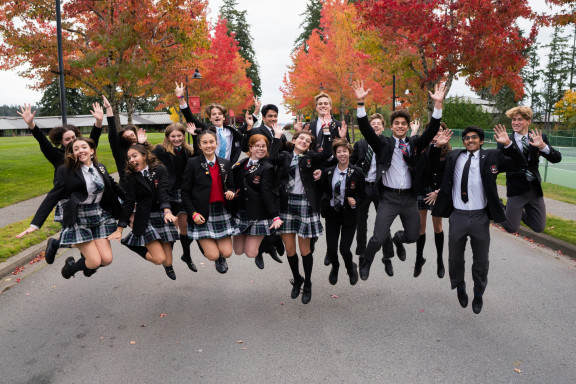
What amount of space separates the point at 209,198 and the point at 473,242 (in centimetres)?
305

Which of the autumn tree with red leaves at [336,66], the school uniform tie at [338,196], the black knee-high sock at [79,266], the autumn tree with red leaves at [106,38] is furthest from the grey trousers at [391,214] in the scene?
the autumn tree with red leaves at [336,66]

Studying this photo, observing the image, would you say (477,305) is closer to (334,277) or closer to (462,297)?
Answer: (462,297)

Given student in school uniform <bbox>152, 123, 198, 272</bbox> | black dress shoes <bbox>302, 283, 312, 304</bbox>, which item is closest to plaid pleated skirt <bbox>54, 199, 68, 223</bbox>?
student in school uniform <bbox>152, 123, 198, 272</bbox>

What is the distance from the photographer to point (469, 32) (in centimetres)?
1292

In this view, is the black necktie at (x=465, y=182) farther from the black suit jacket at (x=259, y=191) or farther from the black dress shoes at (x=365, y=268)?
the black suit jacket at (x=259, y=191)

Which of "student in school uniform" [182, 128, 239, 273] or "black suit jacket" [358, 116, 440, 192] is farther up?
"black suit jacket" [358, 116, 440, 192]

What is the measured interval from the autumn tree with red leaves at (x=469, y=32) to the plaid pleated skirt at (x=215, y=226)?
415 inches

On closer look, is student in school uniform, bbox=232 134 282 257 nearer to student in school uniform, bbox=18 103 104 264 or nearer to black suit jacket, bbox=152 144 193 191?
black suit jacket, bbox=152 144 193 191

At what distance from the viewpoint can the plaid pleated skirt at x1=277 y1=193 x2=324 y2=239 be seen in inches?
201

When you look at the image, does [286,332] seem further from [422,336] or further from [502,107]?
[502,107]

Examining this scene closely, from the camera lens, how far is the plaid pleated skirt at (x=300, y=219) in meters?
5.10

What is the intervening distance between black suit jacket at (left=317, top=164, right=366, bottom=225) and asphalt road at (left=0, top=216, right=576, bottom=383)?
1027 mm

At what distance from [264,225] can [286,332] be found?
1311 millimetres

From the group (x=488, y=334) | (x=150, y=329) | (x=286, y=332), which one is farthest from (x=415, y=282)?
(x=150, y=329)
